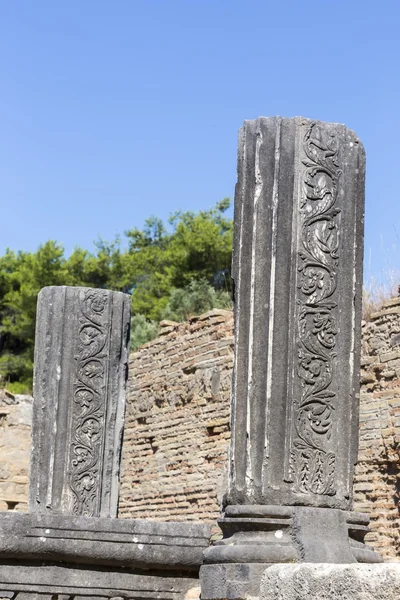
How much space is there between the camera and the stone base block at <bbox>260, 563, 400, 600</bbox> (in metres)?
3.13

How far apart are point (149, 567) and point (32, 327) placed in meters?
→ 23.5

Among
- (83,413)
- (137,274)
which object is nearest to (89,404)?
(83,413)

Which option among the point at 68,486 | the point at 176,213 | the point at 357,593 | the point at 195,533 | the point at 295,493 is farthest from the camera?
the point at 176,213

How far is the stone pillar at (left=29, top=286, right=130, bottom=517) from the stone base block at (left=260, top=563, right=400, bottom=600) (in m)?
4.62

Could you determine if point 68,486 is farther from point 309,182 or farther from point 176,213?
point 176,213

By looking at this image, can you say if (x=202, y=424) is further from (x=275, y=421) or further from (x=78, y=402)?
(x=275, y=421)

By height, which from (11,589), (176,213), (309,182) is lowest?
(11,589)

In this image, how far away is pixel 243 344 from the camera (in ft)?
17.7

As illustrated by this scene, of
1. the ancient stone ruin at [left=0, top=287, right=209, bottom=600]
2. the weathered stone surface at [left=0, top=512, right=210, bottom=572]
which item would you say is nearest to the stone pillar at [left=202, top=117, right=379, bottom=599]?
the weathered stone surface at [left=0, top=512, right=210, bottom=572]

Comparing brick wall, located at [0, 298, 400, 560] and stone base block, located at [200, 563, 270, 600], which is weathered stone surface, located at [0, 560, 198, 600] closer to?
stone base block, located at [200, 563, 270, 600]

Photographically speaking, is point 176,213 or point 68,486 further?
point 176,213

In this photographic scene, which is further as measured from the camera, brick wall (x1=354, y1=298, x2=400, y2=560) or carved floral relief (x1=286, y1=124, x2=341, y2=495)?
brick wall (x1=354, y1=298, x2=400, y2=560)

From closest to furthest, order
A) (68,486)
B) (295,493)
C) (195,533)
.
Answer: (295,493) → (195,533) → (68,486)

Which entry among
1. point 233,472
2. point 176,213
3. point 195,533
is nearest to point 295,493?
point 233,472
